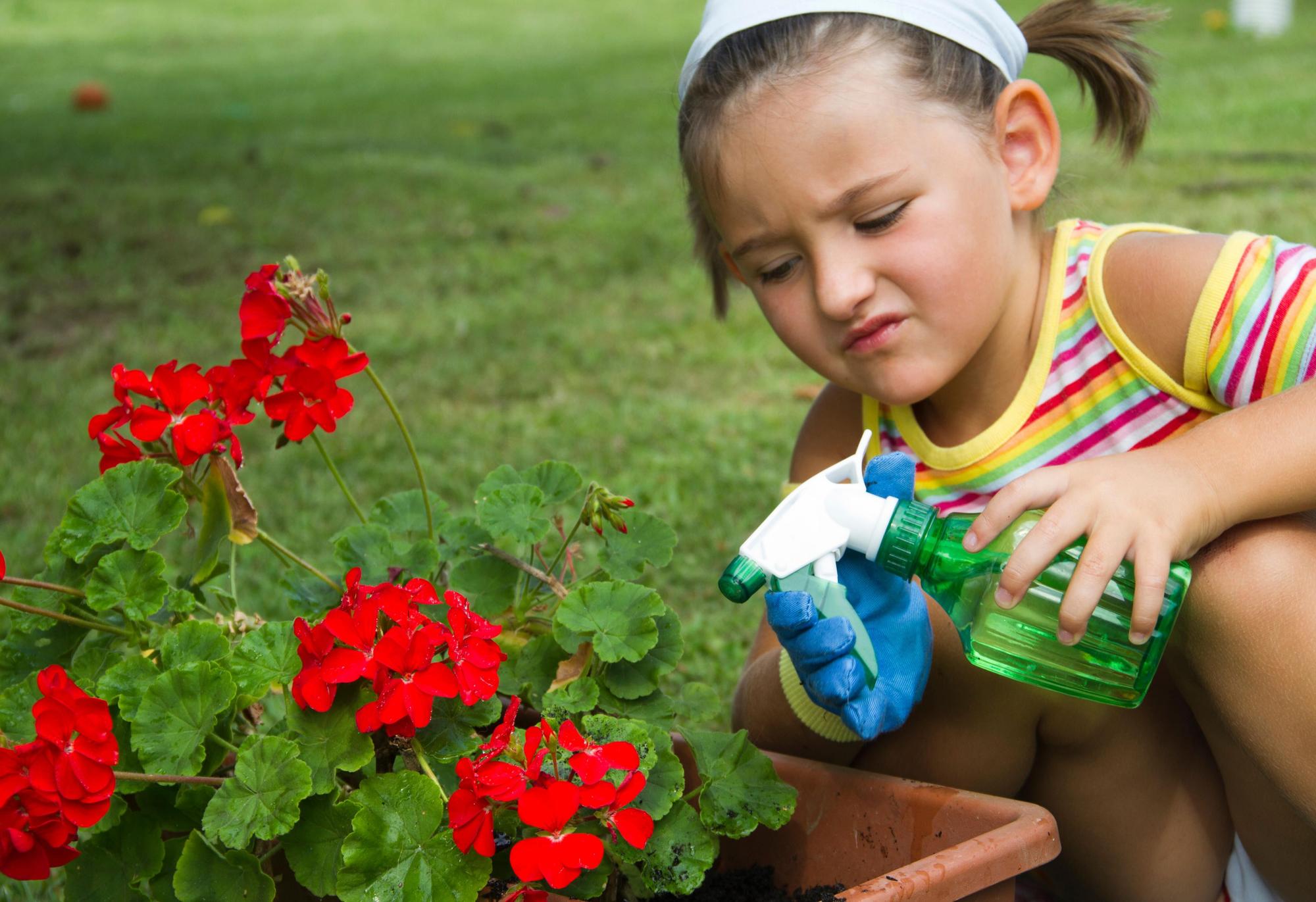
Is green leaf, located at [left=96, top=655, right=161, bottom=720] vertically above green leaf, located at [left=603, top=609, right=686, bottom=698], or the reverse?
green leaf, located at [left=96, top=655, right=161, bottom=720]

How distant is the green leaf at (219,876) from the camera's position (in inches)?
47.1

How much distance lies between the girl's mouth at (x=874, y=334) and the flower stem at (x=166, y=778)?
878 millimetres

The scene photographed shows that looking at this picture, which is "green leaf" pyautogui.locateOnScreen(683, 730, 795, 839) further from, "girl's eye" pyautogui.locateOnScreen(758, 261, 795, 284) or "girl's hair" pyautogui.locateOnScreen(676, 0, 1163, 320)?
"girl's hair" pyautogui.locateOnScreen(676, 0, 1163, 320)

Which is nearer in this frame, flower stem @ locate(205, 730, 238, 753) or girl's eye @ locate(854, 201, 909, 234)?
flower stem @ locate(205, 730, 238, 753)

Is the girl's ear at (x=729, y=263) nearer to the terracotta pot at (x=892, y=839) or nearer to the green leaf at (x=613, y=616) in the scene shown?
the green leaf at (x=613, y=616)

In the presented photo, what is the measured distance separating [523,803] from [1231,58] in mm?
8938

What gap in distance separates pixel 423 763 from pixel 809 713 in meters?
0.55

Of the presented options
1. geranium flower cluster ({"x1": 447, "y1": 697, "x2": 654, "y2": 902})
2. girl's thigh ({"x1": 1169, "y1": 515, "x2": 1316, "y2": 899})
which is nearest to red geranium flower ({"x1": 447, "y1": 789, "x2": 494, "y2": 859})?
geranium flower cluster ({"x1": 447, "y1": 697, "x2": 654, "y2": 902})

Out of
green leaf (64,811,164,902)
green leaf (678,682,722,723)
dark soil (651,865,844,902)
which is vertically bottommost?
dark soil (651,865,844,902)

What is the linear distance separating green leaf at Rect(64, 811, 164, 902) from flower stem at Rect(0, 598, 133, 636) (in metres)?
0.20

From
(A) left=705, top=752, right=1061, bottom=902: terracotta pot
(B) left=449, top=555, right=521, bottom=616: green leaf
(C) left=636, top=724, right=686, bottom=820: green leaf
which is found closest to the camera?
(A) left=705, top=752, right=1061, bottom=902: terracotta pot

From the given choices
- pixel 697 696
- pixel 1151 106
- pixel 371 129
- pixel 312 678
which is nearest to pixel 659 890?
pixel 697 696

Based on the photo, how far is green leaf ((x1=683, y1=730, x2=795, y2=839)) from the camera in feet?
4.32

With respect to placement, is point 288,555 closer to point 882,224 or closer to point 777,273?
point 777,273
